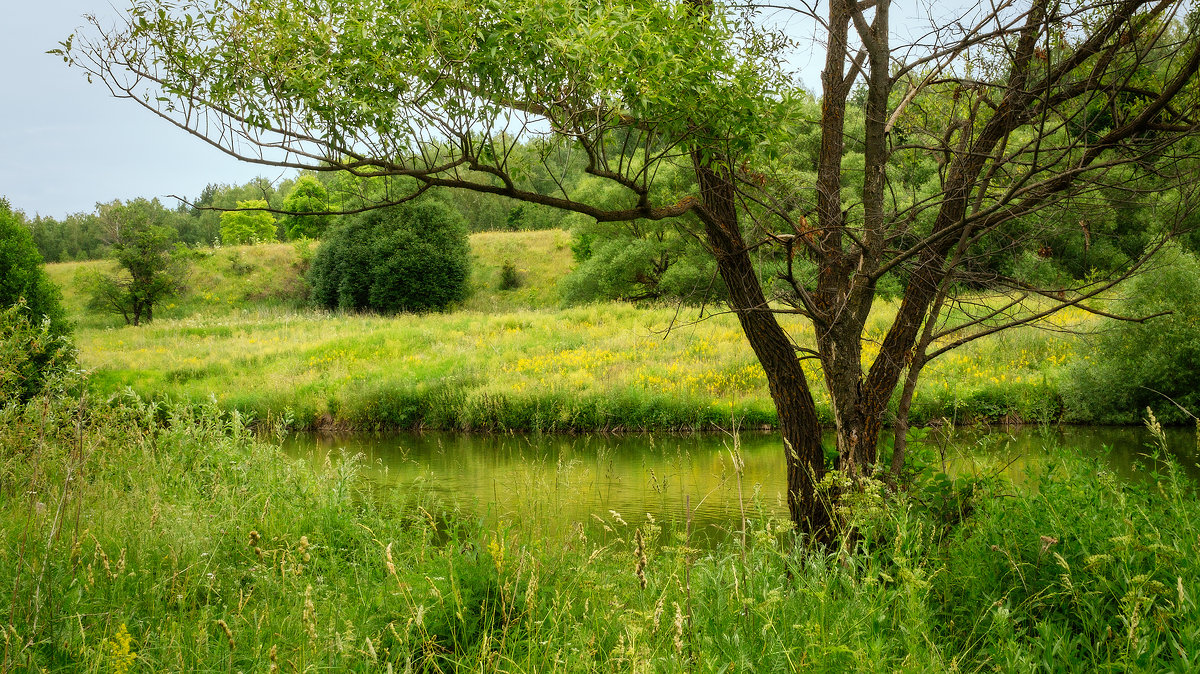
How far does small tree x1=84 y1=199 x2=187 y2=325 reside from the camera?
2825 centimetres

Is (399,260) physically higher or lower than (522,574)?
higher

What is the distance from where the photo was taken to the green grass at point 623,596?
97.8 inches

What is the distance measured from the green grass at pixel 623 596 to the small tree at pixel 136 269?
2688 centimetres

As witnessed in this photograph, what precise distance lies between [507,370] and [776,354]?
1249 cm

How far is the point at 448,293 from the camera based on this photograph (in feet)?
101

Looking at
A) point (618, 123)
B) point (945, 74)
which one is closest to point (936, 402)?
point (945, 74)

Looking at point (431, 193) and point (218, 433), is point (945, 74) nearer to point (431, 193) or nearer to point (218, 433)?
point (218, 433)

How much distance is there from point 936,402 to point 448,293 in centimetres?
2079

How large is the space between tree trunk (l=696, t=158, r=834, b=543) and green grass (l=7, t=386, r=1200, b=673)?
Result: 0.55 metres

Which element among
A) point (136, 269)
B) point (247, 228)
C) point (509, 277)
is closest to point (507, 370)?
point (136, 269)

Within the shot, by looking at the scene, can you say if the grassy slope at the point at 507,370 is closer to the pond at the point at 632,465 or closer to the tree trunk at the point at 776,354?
the pond at the point at 632,465

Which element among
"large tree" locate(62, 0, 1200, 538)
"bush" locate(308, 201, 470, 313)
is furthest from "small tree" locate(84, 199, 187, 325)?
"large tree" locate(62, 0, 1200, 538)

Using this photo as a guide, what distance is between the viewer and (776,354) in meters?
5.55

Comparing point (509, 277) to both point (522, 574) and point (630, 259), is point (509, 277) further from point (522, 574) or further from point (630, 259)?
point (522, 574)
